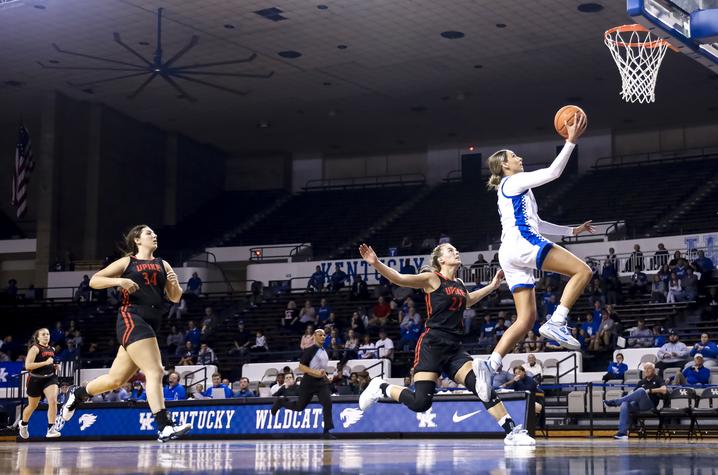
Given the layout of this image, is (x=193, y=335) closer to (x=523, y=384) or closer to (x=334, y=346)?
(x=334, y=346)

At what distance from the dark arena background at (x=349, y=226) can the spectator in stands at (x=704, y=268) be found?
120 mm

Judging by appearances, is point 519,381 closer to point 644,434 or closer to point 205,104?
point 644,434

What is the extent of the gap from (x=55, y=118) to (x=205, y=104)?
555 cm

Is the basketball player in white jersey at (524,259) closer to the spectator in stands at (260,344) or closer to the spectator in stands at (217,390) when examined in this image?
the spectator in stands at (217,390)

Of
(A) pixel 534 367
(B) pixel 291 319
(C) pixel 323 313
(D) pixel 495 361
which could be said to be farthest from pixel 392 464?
(B) pixel 291 319

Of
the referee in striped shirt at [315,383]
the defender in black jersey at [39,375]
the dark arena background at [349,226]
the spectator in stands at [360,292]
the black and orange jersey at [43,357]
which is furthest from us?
the spectator in stands at [360,292]

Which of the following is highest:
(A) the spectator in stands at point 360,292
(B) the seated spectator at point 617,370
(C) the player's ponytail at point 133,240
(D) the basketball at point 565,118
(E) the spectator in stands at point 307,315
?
(D) the basketball at point 565,118

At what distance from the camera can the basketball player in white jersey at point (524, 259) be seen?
9.20 m

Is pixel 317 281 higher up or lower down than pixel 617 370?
higher up

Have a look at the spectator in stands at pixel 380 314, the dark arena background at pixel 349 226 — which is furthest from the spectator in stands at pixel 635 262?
the spectator in stands at pixel 380 314

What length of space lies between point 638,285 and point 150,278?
66.7ft

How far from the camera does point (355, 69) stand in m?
35.6

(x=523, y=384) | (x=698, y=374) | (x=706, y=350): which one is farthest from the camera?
(x=706, y=350)

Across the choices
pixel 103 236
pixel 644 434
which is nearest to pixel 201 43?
pixel 103 236
